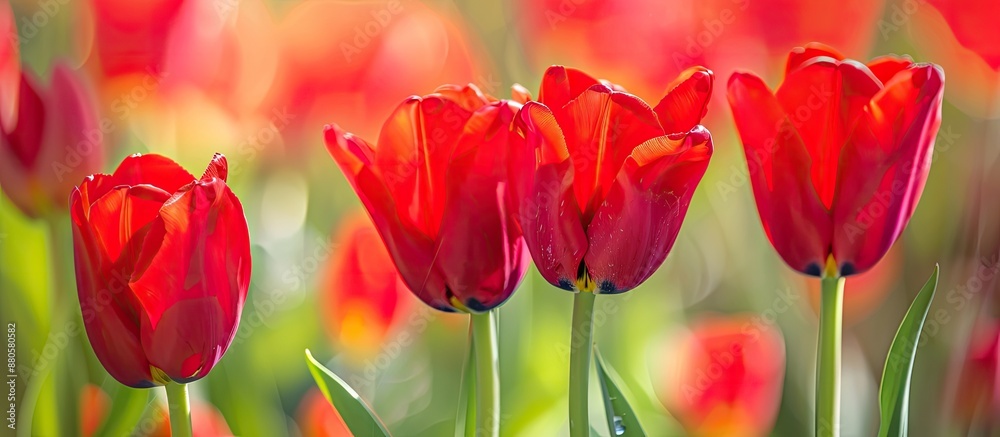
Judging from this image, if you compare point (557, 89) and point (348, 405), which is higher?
point (557, 89)

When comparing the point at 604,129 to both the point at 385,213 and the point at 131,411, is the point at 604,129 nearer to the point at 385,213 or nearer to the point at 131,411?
the point at 385,213

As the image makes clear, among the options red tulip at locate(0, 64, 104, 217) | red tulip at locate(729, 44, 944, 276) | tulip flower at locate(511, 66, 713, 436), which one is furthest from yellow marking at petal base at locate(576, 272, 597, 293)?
red tulip at locate(0, 64, 104, 217)

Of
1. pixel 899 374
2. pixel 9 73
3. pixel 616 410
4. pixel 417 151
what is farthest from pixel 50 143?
pixel 899 374

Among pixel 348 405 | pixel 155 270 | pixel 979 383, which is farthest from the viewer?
pixel 979 383

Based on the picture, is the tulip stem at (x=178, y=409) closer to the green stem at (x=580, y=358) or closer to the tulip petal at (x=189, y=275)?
the tulip petal at (x=189, y=275)

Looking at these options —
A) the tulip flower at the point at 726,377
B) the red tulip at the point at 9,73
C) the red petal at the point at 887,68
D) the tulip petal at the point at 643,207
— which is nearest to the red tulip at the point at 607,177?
the tulip petal at the point at 643,207

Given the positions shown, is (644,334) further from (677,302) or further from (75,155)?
(75,155)
